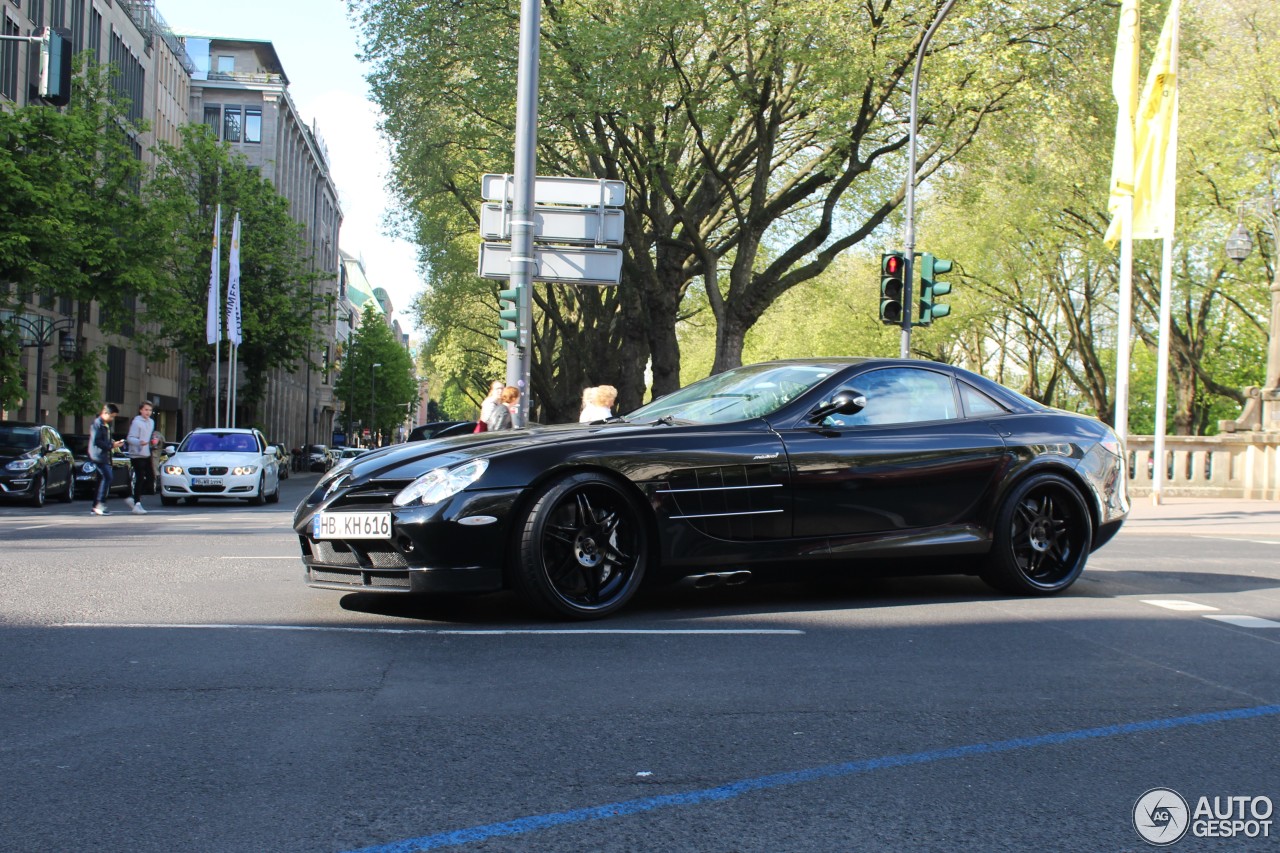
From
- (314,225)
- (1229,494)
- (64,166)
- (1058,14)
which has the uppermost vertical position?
(314,225)

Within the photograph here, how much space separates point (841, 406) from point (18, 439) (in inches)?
778

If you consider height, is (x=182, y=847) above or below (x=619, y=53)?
below

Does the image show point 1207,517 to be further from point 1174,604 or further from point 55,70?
point 55,70

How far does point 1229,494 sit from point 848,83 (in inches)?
449

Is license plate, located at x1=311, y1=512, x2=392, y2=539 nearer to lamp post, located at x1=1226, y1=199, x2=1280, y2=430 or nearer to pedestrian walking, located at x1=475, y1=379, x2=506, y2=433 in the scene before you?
pedestrian walking, located at x1=475, y1=379, x2=506, y2=433

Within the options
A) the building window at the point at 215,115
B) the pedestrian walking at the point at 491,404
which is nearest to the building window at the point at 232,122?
the building window at the point at 215,115

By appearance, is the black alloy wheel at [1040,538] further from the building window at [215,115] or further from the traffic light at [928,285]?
the building window at [215,115]

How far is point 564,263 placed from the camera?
15500 mm

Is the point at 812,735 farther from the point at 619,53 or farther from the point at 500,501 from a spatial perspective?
the point at 619,53

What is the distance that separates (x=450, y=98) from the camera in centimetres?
2823

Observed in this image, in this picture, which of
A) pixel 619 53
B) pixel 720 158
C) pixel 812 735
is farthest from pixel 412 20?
pixel 812 735

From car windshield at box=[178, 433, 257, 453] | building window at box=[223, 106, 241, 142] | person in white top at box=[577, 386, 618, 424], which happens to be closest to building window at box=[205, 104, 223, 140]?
building window at box=[223, 106, 241, 142]

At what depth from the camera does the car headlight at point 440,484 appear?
6.61 meters

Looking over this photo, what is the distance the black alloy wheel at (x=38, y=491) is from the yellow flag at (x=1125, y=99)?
1738 centimetres
